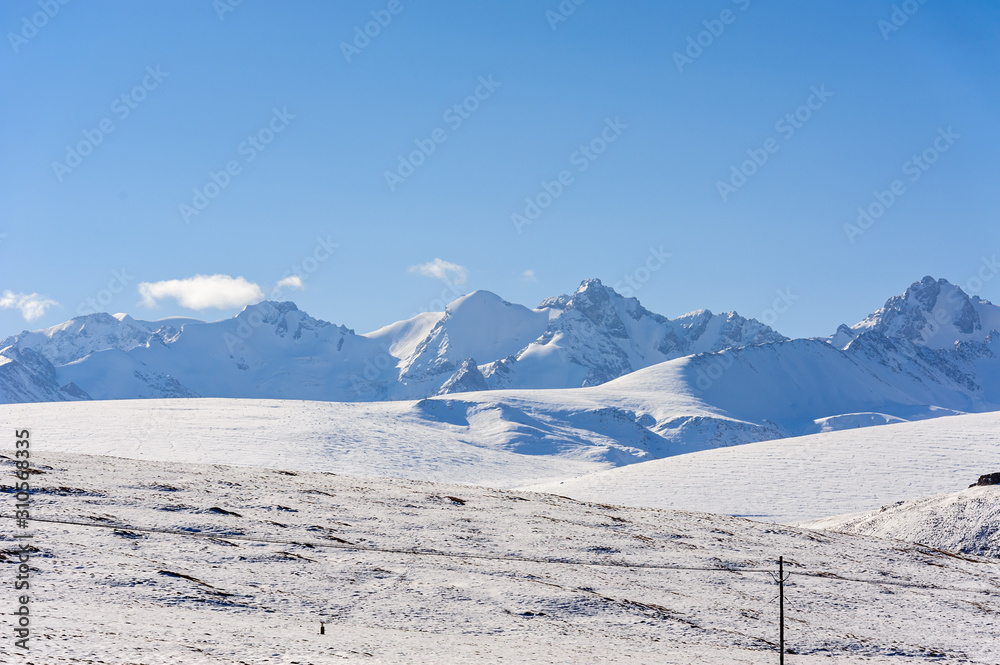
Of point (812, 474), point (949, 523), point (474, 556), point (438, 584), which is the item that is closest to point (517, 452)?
point (812, 474)

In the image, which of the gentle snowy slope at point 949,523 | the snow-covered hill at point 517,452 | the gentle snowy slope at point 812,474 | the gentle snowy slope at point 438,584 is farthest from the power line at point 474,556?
the gentle snowy slope at point 812,474

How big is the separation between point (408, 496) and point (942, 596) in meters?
15.3

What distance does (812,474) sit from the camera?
241ft

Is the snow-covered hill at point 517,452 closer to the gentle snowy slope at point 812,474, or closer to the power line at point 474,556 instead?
the gentle snowy slope at point 812,474

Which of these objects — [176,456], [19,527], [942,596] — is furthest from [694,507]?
[176,456]

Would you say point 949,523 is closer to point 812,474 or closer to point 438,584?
point 438,584

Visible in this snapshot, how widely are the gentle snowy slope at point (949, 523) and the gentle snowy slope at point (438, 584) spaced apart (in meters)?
2.79

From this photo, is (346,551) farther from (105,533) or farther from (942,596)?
(942,596)

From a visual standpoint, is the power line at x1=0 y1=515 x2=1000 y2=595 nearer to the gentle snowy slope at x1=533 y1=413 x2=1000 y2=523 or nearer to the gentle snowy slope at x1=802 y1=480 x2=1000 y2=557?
the gentle snowy slope at x1=802 y1=480 x2=1000 y2=557

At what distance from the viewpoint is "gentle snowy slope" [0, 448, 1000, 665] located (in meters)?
14.2

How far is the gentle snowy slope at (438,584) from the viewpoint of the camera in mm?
14188

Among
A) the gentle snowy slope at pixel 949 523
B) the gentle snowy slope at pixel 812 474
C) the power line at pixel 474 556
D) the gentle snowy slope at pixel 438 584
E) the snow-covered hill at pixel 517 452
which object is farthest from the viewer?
the snow-covered hill at pixel 517 452

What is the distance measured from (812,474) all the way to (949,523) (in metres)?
43.3

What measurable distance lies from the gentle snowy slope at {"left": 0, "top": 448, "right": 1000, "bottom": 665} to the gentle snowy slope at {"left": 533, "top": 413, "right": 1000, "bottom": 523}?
1568 inches
